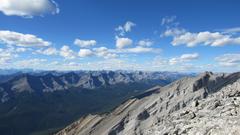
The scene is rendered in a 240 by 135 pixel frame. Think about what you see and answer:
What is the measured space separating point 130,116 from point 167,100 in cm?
2627

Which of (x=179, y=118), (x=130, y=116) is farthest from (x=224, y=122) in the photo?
(x=130, y=116)

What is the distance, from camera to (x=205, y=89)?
18975cm

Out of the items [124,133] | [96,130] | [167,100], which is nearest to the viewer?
[124,133]

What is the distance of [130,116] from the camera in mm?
180250

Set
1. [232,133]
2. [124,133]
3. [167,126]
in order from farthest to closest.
Result: [124,133] < [167,126] < [232,133]

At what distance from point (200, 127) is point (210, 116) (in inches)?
115

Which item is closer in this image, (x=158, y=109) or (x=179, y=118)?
(x=179, y=118)

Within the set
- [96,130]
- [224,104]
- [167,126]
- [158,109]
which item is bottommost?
[96,130]

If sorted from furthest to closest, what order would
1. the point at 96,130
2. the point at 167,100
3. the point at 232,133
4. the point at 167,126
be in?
the point at 167,100, the point at 96,130, the point at 167,126, the point at 232,133

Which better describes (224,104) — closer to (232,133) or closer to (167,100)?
(232,133)

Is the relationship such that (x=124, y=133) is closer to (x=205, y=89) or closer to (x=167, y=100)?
(x=167, y=100)

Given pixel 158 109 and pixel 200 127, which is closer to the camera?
pixel 200 127

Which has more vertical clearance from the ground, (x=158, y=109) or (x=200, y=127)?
(x=200, y=127)

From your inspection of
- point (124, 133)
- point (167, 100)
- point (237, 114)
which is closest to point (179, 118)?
point (237, 114)
